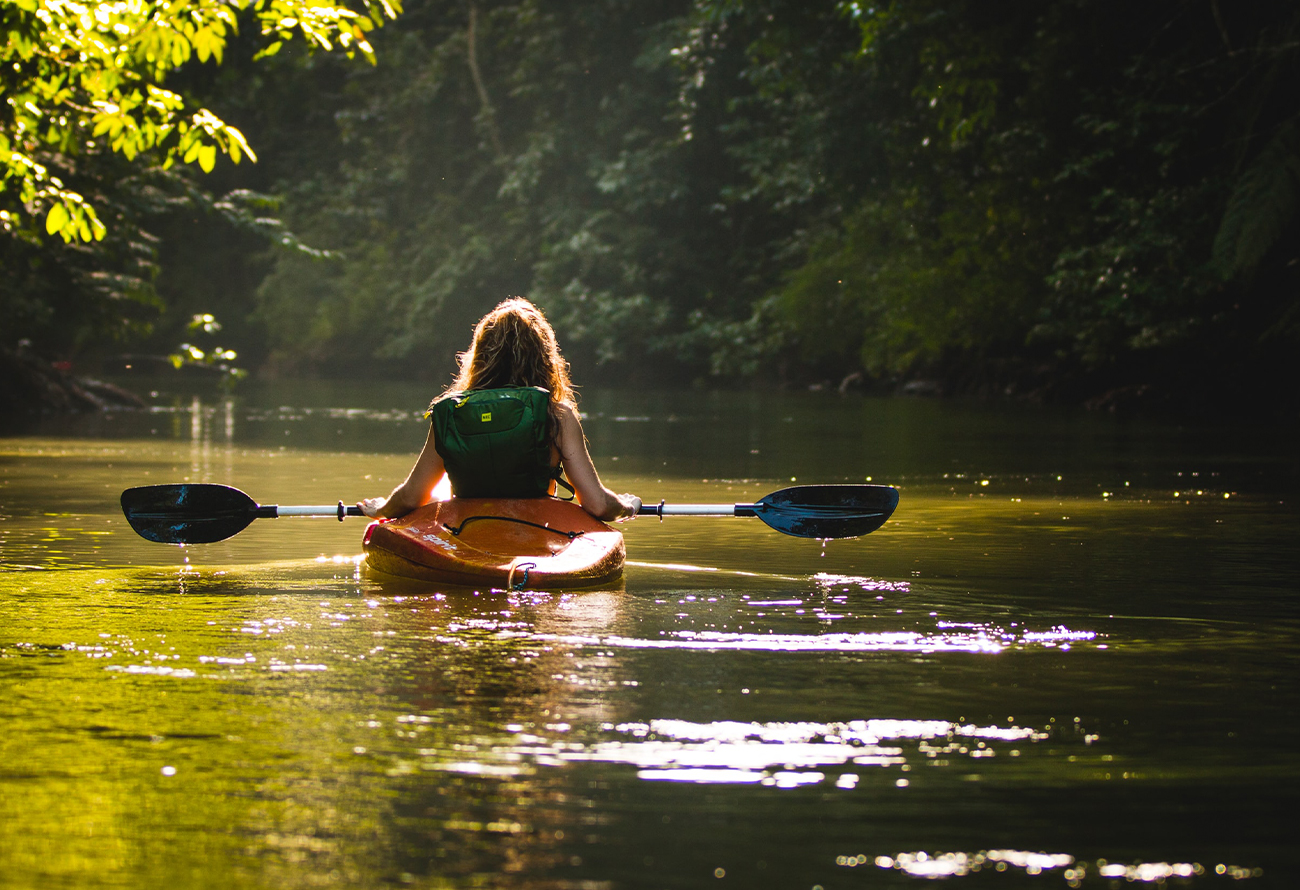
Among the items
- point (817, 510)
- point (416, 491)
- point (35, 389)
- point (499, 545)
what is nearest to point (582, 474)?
point (499, 545)

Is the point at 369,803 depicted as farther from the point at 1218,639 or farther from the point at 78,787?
the point at 1218,639

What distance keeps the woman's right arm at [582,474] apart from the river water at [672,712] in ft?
1.10

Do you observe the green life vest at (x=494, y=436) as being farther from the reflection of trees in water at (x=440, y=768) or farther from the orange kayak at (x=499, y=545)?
the reflection of trees in water at (x=440, y=768)

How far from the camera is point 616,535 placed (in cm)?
718

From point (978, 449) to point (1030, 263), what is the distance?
12.9 m

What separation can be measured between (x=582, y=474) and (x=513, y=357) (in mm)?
593

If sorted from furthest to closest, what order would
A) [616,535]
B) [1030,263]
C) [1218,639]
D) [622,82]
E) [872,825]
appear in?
[622,82] → [1030,263] → [616,535] → [1218,639] → [872,825]

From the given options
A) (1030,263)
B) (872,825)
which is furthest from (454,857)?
(1030,263)

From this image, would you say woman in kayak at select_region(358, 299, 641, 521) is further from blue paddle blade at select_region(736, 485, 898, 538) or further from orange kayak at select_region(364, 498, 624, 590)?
blue paddle blade at select_region(736, 485, 898, 538)

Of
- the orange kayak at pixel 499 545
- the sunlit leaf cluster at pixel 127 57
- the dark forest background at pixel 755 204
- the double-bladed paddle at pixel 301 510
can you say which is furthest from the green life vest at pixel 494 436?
the dark forest background at pixel 755 204

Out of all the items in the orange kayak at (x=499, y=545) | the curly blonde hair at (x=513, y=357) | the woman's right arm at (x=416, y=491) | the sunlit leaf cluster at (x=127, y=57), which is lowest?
the orange kayak at (x=499, y=545)

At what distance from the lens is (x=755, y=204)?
139 ft

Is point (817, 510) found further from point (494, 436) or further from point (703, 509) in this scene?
A: point (494, 436)

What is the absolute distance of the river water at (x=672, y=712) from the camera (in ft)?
10.8
